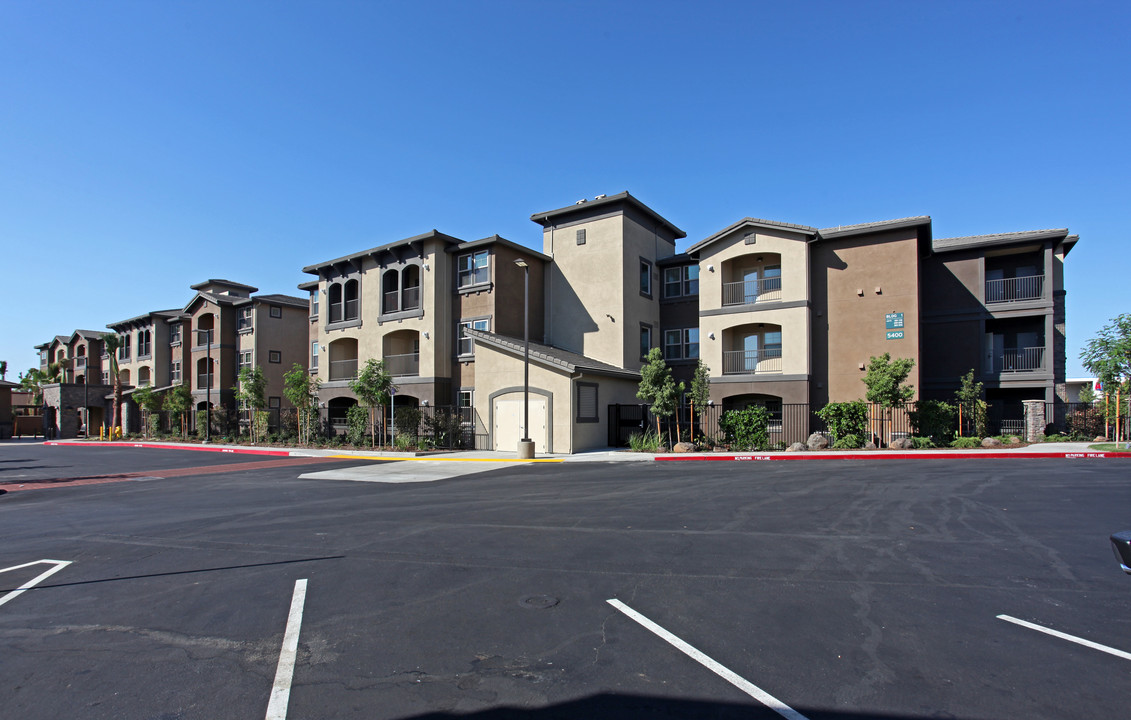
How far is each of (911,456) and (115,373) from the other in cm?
5627

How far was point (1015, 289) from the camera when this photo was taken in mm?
26984

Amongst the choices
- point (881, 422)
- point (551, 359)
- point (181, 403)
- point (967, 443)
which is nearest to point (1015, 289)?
point (967, 443)

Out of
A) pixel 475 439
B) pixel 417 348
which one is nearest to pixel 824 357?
pixel 475 439

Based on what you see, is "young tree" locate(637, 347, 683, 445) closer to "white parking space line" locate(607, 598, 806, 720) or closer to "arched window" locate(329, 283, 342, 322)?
"white parking space line" locate(607, 598, 806, 720)

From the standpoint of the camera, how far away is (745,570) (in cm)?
686

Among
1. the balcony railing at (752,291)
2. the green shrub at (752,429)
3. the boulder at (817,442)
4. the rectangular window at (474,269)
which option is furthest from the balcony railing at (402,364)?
the boulder at (817,442)

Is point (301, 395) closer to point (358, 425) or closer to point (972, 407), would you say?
point (358, 425)

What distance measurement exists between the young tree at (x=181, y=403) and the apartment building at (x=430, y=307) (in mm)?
14092

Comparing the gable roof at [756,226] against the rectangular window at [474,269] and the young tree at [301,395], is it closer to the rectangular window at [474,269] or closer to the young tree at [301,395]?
the rectangular window at [474,269]

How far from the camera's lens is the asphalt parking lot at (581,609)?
4.04 meters

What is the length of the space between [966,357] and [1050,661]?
26.8 metres

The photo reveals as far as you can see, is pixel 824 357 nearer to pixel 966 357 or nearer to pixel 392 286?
pixel 966 357

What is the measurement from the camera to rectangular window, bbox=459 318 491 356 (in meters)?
29.4

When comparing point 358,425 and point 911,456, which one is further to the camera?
point 358,425
